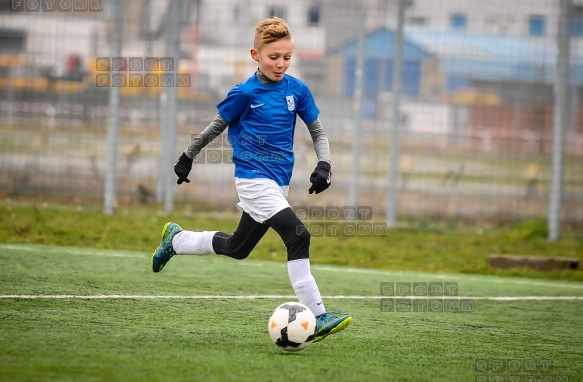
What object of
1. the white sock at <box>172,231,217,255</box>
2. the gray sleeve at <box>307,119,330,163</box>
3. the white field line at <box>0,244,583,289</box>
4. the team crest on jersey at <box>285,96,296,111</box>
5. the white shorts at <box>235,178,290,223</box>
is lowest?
the white field line at <box>0,244,583,289</box>

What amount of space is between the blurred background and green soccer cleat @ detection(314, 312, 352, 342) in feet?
25.2

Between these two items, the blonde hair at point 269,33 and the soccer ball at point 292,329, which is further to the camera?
the blonde hair at point 269,33

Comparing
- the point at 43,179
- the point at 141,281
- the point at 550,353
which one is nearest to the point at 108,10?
the point at 43,179

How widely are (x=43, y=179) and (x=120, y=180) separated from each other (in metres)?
1.09

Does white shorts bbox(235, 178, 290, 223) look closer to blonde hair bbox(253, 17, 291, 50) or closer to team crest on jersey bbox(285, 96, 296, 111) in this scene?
team crest on jersey bbox(285, 96, 296, 111)

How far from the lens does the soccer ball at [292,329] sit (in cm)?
525

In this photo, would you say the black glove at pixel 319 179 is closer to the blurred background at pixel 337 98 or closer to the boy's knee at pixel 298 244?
the boy's knee at pixel 298 244

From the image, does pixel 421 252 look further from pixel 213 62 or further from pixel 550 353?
pixel 550 353

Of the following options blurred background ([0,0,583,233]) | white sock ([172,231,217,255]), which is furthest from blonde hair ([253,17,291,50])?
blurred background ([0,0,583,233])

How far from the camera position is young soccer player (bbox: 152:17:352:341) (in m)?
5.61

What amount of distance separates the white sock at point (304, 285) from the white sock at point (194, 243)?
0.80 meters

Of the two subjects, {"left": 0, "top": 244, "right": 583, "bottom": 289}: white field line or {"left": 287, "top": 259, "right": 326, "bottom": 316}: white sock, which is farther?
{"left": 0, "top": 244, "right": 583, "bottom": 289}: white field line

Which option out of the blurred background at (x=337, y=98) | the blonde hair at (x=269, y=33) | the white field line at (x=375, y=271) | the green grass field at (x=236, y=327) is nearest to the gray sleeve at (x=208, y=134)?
the blonde hair at (x=269, y=33)

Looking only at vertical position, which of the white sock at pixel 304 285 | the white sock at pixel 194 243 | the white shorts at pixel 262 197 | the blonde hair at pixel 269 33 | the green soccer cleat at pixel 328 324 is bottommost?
the green soccer cleat at pixel 328 324
